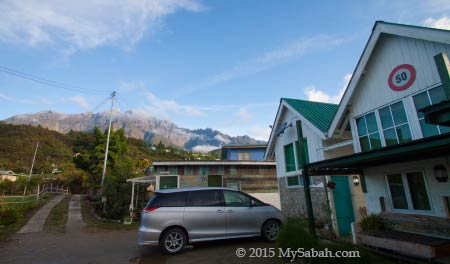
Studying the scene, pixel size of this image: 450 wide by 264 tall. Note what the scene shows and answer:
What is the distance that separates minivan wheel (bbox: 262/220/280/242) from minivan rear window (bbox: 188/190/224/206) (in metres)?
1.59

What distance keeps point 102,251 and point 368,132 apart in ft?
32.2

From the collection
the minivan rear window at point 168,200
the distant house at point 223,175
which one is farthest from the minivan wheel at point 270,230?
the distant house at point 223,175

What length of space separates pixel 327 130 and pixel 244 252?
596 centimetres

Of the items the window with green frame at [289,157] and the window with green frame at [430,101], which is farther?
the window with green frame at [289,157]

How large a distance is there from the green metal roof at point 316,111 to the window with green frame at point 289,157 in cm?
208

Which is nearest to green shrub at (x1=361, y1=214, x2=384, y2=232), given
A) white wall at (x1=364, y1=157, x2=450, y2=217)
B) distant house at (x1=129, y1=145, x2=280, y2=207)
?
white wall at (x1=364, y1=157, x2=450, y2=217)

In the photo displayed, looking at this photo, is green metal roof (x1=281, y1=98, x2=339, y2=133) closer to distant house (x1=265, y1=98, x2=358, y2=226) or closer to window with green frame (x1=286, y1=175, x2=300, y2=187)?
distant house (x1=265, y1=98, x2=358, y2=226)

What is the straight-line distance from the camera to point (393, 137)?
7125mm

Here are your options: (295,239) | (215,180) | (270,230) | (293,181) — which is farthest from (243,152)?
(295,239)

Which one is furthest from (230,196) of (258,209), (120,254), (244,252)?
(120,254)

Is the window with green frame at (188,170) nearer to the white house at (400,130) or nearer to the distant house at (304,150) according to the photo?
Answer: the distant house at (304,150)

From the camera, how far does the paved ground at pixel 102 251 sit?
6.15m

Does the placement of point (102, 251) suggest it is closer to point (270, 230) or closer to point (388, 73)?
point (270, 230)

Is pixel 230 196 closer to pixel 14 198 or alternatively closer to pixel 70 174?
pixel 14 198
